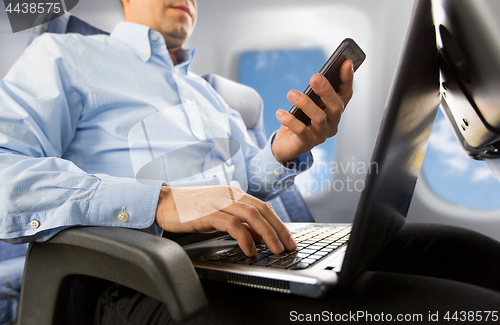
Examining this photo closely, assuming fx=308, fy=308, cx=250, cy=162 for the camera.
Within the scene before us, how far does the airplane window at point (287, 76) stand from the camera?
5.64 feet

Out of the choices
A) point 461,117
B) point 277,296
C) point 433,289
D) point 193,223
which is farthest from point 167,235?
point 461,117

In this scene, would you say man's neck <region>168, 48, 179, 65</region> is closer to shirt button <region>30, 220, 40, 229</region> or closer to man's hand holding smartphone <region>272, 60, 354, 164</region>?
man's hand holding smartphone <region>272, 60, 354, 164</region>

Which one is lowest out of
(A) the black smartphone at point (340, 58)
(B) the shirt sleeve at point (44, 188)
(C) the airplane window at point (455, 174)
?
(C) the airplane window at point (455, 174)

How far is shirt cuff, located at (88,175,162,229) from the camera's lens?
0.43m

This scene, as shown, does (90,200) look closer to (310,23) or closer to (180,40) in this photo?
(180,40)

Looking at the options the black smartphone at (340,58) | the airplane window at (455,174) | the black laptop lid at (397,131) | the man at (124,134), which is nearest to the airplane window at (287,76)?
the airplane window at (455,174)

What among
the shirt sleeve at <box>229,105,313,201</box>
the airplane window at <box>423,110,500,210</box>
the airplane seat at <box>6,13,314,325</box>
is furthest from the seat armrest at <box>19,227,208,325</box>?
the airplane window at <box>423,110,500,210</box>

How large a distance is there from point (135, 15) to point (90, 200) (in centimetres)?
76

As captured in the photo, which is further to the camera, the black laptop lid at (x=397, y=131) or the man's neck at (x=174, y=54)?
the man's neck at (x=174, y=54)

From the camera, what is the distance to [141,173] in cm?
72

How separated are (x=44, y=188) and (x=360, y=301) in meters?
0.44

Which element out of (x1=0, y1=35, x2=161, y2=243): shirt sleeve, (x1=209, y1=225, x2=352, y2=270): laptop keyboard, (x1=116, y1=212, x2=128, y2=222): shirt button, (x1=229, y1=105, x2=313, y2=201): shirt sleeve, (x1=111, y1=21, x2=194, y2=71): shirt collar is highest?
(x1=111, y1=21, x2=194, y2=71): shirt collar

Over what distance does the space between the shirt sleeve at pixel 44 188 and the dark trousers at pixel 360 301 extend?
115 millimetres

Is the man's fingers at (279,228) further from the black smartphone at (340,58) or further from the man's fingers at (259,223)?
the black smartphone at (340,58)
